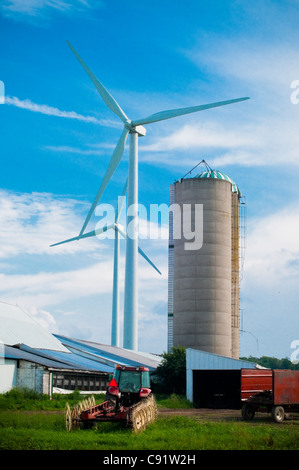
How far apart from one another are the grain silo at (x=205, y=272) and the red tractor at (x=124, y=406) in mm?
46037

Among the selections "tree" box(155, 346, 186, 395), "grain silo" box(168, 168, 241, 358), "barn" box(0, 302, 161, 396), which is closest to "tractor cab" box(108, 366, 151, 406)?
"barn" box(0, 302, 161, 396)

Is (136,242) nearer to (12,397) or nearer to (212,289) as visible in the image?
(212,289)

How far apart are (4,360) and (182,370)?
18763 millimetres

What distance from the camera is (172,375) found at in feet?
170

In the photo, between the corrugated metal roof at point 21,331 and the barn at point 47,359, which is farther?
the corrugated metal roof at point 21,331

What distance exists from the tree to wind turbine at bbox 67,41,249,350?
228 inches

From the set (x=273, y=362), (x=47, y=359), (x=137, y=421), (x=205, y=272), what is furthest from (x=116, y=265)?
(x=273, y=362)

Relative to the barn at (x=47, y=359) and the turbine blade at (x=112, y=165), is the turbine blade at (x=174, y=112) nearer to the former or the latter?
the turbine blade at (x=112, y=165)

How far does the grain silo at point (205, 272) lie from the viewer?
71.0 m

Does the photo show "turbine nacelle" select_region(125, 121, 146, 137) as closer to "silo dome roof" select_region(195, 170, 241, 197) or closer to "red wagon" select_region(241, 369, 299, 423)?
"silo dome roof" select_region(195, 170, 241, 197)

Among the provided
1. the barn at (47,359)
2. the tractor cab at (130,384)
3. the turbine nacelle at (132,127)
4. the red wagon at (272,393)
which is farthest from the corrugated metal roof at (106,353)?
the tractor cab at (130,384)

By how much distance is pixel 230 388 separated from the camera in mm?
49219
